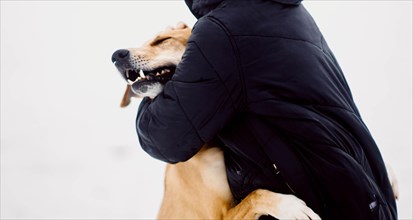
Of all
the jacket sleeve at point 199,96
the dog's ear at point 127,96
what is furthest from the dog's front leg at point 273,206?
the dog's ear at point 127,96

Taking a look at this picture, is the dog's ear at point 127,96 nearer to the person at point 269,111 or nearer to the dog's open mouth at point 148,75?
the dog's open mouth at point 148,75

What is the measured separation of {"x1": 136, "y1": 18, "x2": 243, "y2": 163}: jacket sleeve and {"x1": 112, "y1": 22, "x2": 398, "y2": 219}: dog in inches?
Result: 4.6

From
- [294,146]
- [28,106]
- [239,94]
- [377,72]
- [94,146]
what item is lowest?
[377,72]

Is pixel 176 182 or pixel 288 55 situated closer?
pixel 288 55

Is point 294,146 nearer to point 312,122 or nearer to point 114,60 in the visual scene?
point 312,122

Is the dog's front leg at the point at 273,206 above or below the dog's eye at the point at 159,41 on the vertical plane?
below

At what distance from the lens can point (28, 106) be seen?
12.3 feet

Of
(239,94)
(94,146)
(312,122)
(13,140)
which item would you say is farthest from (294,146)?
(13,140)

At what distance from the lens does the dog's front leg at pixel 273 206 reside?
4.89 ft

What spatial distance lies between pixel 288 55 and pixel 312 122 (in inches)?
6.3

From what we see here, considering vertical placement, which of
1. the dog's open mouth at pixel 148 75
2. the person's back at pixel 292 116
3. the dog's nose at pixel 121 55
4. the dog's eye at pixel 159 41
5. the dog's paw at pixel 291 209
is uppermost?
the dog's nose at pixel 121 55

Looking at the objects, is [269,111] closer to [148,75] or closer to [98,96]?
[148,75]

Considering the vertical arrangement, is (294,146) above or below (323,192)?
above

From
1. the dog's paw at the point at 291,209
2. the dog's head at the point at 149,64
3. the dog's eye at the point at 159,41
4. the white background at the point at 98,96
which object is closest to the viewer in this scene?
the dog's paw at the point at 291,209
